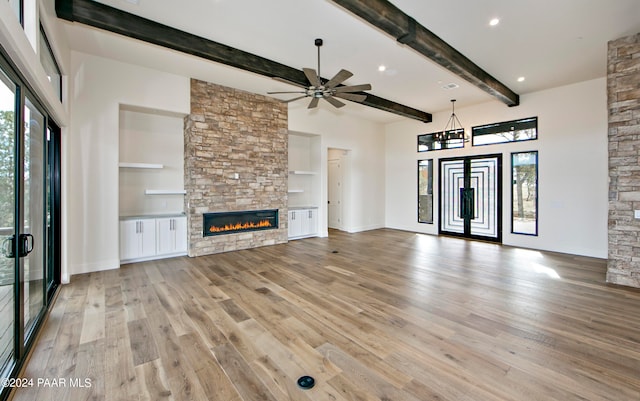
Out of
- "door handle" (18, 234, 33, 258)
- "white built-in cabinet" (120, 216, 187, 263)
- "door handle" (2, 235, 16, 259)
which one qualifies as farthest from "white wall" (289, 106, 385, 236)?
"door handle" (2, 235, 16, 259)

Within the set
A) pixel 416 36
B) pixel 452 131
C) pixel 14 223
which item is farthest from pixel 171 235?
pixel 452 131

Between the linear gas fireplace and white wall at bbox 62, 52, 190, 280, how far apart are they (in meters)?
1.66

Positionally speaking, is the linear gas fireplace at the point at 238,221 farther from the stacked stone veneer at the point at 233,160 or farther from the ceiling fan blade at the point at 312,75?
the ceiling fan blade at the point at 312,75

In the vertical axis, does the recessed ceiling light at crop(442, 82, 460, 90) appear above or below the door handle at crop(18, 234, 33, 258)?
above

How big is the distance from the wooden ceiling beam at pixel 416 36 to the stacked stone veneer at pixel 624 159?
6.09ft

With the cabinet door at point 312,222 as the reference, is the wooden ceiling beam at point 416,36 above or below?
above

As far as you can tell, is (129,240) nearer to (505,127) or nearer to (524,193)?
(524,193)

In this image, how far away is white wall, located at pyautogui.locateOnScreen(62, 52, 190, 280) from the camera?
189 inches

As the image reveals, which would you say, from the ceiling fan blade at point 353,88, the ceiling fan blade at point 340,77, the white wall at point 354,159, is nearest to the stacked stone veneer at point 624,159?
the ceiling fan blade at point 353,88

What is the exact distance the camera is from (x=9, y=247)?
2199mm

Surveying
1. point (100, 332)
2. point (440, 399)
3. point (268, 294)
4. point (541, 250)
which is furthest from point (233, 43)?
point (541, 250)

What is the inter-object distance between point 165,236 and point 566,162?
863 cm

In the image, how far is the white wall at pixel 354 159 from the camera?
8078mm

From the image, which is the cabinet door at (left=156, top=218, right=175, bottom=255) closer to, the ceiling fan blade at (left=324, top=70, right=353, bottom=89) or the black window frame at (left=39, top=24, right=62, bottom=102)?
the black window frame at (left=39, top=24, right=62, bottom=102)
